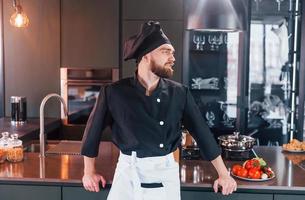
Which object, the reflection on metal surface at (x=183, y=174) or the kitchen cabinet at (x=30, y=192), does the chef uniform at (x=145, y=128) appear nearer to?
the reflection on metal surface at (x=183, y=174)

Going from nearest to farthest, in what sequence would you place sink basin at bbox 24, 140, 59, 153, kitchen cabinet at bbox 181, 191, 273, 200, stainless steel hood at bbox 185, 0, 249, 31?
kitchen cabinet at bbox 181, 191, 273, 200 → sink basin at bbox 24, 140, 59, 153 → stainless steel hood at bbox 185, 0, 249, 31

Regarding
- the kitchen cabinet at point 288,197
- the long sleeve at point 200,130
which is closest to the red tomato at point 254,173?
the kitchen cabinet at point 288,197

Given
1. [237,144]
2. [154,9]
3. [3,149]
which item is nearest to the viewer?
[3,149]

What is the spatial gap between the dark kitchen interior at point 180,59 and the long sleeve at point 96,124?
1.92 metres

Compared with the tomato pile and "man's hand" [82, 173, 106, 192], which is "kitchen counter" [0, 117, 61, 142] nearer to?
"man's hand" [82, 173, 106, 192]

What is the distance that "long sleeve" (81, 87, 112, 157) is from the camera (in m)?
1.73

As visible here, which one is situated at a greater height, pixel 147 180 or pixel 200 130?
pixel 200 130

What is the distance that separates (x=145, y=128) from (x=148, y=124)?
0.02 meters

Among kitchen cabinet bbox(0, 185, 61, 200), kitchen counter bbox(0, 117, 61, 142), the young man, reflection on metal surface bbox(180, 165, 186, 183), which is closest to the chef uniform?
the young man

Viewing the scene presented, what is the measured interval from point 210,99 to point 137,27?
36.6 inches

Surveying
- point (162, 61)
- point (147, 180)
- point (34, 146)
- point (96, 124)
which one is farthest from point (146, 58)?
point (34, 146)

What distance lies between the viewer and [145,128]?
1661 millimetres

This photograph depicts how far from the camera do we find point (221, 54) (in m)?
3.91

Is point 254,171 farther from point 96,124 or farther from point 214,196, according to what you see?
point 96,124
